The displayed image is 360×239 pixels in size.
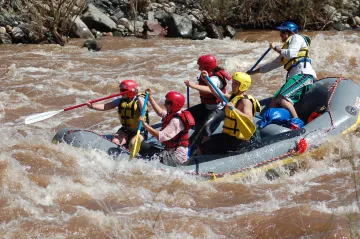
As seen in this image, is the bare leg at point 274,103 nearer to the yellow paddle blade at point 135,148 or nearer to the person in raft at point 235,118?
the person in raft at point 235,118

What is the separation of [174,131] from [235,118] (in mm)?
592

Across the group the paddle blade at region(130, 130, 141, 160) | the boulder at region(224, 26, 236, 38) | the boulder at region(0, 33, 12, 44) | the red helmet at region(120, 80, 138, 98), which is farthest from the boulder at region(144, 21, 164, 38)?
the paddle blade at region(130, 130, 141, 160)

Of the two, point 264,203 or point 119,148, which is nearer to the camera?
point 264,203

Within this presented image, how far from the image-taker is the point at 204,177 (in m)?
5.43

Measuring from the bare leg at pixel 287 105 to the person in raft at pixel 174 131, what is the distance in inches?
59.7

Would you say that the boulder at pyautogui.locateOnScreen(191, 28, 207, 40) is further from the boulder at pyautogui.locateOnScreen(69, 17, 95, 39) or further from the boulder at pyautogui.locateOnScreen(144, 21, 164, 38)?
the boulder at pyautogui.locateOnScreen(69, 17, 95, 39)

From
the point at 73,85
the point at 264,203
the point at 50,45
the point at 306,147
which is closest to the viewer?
the point at 264,203

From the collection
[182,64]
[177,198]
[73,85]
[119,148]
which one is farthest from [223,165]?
[182,64]

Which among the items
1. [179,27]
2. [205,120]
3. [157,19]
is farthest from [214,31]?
[205,120]

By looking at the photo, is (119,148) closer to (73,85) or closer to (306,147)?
(306,147)

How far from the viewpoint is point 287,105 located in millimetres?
6555

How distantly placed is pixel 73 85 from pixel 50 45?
3.57 metres

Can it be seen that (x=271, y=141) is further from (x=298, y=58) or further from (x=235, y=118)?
(x=298, y=58)

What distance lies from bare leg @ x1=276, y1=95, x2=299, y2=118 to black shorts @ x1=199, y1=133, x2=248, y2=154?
1.01 metres
